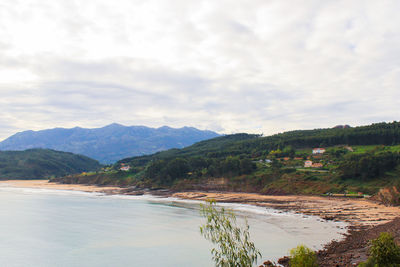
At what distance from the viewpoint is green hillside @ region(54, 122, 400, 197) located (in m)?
73.2

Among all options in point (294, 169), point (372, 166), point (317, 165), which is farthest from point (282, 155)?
point (372, 166)

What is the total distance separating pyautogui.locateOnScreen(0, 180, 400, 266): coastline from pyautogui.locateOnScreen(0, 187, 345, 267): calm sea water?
2.77 metres

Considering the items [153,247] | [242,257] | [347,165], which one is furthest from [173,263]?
[347,165]

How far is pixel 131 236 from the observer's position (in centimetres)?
4550

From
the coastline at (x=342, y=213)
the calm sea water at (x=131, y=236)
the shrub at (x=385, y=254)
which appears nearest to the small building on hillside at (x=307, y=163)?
the coastline at (x=342, y=213)

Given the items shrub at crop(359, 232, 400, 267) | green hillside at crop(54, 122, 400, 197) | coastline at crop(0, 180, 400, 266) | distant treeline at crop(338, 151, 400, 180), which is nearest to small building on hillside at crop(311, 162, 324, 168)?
green hillside at crop(54, 122, 400, 197)

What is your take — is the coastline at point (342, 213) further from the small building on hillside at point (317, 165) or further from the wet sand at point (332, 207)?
the small building on hillside at point (317, 165)

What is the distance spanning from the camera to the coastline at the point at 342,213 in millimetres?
28703

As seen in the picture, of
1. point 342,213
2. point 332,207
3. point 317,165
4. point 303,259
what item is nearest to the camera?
point 303,259

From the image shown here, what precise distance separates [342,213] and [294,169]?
4065 cm

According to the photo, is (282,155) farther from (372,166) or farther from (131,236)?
(131,236)

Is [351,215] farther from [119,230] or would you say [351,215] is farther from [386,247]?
[119,230]

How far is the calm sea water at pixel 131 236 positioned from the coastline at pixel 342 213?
9.09ft

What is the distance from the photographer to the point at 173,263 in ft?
105
